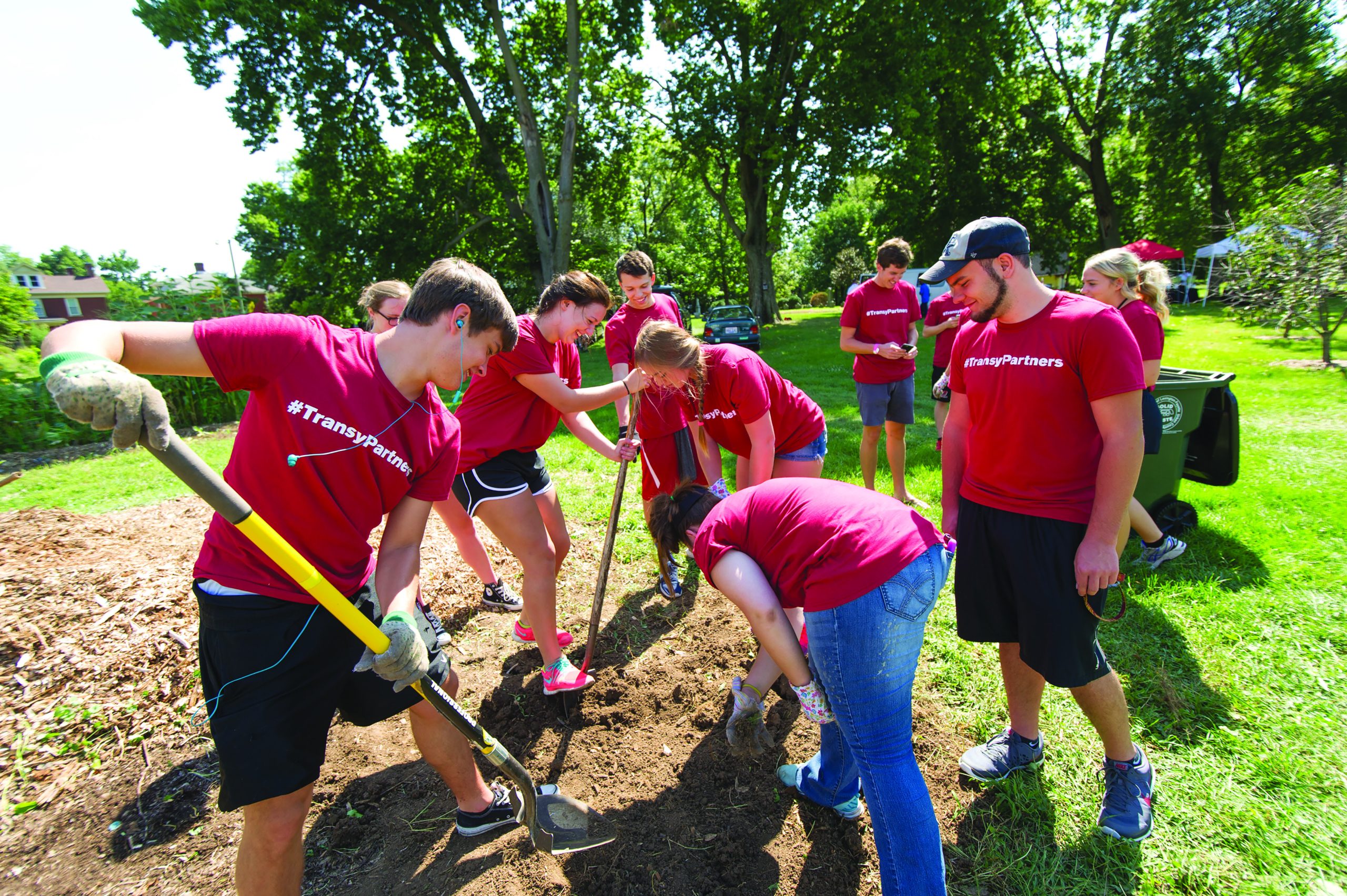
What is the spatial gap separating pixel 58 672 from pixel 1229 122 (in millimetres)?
34532

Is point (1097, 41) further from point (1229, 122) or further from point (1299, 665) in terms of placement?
point (1299, 665)

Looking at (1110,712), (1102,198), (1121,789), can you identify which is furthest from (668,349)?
(1102,198)

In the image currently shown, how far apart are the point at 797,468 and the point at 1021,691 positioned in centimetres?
153

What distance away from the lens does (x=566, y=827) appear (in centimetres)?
245

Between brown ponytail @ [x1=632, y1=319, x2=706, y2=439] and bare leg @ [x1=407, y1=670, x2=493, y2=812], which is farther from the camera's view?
brown ponytail @ [x1=632, y1=319, x2=706, y2=439]

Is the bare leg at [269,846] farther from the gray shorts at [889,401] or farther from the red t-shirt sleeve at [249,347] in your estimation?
the gray shorts at [889,401]

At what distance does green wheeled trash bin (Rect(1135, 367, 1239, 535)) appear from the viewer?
4312 millimetres

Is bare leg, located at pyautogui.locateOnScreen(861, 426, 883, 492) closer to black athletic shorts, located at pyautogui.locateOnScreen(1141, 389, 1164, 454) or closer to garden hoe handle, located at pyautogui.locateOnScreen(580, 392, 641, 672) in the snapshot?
black athletic shorts, located at pyautogui.locateOnScreen(1141, 389, 1164, 454)

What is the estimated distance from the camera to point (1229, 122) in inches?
934

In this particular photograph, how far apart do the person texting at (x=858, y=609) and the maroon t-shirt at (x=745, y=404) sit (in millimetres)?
1093

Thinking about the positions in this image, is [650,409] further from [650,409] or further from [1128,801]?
[1128,801]

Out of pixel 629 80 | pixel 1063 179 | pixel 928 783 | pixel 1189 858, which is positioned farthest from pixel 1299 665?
pixel 1063 179

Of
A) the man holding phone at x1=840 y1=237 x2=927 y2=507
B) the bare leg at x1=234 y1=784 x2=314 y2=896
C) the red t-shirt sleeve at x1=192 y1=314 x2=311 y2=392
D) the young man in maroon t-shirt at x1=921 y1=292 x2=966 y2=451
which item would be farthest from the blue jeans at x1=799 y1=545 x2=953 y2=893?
the young man in maroon t-shirt at x1=921 y1=292 x2=966 y2=451

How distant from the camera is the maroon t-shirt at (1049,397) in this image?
2.02 metres
